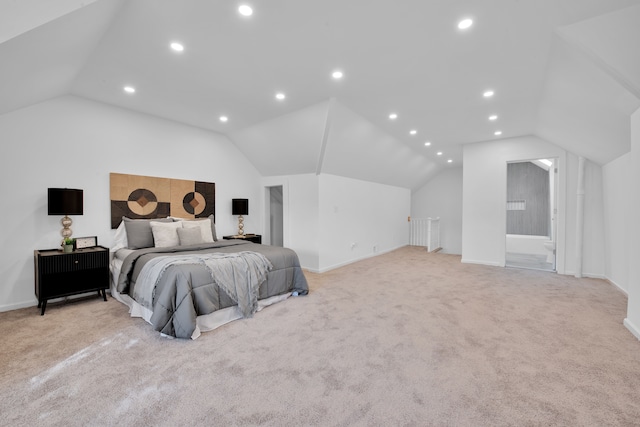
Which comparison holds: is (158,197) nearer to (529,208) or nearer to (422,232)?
(422,232)

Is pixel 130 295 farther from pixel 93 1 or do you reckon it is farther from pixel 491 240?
pixel 491 240

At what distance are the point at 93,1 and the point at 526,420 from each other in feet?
11.9

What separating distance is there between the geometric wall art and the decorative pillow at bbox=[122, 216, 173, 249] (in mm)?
249

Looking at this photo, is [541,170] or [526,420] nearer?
[526,420]

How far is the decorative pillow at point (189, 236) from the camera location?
3.87 meters

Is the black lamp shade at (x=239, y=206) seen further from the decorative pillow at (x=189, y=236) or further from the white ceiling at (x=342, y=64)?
the white ceiling at (x=342, y=64)

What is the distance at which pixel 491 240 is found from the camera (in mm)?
5379

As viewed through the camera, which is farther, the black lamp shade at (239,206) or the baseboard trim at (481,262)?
the baseboard trim at (481,262)

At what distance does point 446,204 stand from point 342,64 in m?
6.87

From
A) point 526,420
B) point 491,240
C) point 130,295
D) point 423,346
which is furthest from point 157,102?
point 491,240

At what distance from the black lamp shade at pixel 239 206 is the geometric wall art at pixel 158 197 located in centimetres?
36

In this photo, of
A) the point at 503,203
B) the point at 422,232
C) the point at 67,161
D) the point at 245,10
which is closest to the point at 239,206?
the point at 67,161

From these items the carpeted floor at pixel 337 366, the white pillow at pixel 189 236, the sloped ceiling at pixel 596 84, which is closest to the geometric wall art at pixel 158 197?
the white pillow at pixel 189 236

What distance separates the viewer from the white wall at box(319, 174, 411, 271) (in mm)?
5066
